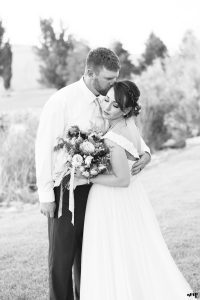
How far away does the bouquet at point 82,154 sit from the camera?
316 cm

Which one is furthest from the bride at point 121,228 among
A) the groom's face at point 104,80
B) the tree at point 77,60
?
the tree at point 77,60

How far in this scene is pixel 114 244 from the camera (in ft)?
11.1

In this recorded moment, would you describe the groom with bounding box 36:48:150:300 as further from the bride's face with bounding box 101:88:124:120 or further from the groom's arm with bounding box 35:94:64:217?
the bride's face with bounding box 101:88:124:120

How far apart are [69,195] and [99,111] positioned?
1.98 feet

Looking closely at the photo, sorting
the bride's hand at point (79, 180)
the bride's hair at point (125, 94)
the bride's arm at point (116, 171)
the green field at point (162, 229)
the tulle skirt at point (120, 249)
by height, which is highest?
the bride's hair at point (125, 94)

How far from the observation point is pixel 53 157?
11.4 feet

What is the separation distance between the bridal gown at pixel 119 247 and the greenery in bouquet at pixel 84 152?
12 cm

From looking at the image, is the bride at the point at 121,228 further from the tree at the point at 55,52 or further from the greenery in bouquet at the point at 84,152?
the tree at the point at 55,52

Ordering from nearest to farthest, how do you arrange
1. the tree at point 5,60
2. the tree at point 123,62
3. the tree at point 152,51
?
the tree at point 123,62 → the tree at point 152,51 → the tree at point 5,60

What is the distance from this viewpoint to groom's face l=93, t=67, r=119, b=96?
3.41 m

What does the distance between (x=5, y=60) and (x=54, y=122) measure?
42.3 m

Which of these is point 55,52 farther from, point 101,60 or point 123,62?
point 101,60

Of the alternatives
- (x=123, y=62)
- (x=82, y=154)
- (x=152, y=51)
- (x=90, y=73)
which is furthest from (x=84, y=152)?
(x=152, y=51)

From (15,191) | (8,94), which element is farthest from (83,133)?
(8,94)
